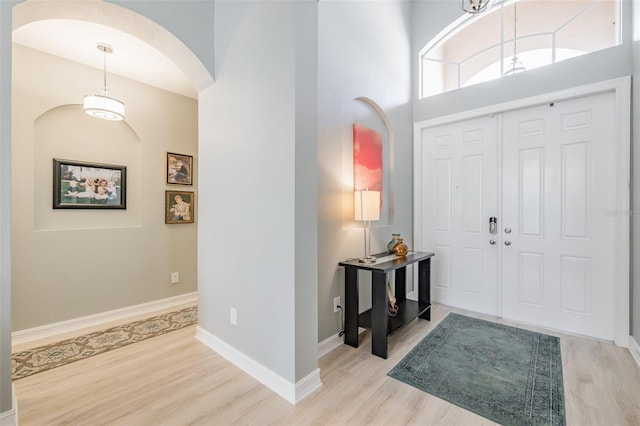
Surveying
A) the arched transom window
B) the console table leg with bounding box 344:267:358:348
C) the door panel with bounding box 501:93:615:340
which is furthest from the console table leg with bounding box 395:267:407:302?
the arched transom window

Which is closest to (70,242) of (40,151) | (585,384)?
(40,151)

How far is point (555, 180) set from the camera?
2.78 metres

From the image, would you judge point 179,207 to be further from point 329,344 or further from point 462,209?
point 462,209

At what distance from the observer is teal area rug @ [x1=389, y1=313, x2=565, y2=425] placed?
1699mm

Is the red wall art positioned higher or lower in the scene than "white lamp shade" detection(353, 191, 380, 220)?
higher

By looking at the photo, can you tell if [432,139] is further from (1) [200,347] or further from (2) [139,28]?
(1) [200,347]

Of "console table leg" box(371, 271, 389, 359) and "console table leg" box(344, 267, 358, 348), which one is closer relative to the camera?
"console table leg" box(371, 271, 389, 359)

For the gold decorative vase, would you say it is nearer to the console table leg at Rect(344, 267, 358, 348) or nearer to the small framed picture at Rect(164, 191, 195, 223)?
the console table leg at Rect(344, 267, 358, 348)

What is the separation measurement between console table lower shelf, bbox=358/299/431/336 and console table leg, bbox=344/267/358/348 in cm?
9

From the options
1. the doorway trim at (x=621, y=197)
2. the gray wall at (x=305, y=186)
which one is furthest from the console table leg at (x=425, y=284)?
the gray wall at (x=305, y=186)

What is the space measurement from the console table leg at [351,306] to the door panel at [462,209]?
153 cm

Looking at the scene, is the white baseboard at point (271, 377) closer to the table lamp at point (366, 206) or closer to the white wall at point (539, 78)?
the table lamp at point (366, 206)

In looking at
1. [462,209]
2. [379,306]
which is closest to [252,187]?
[379,306]

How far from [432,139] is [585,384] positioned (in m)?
2.64
